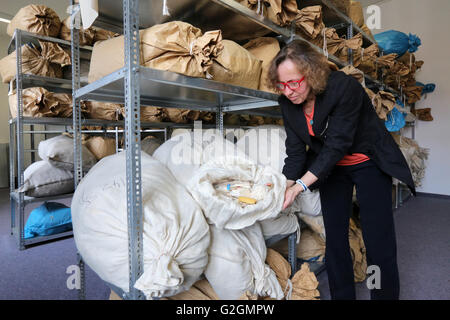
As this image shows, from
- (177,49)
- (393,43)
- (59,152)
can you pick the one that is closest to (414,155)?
(393,43)

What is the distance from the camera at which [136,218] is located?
0.93 metres

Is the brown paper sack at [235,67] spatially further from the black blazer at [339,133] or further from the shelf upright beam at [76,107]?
the shelf upright beam at [76,107]

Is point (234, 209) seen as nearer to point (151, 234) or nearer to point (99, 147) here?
point (151, 234)

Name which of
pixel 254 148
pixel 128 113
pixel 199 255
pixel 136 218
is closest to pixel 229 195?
pixel 199 255

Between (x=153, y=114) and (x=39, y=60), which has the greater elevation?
Result: (x=39, y=60)

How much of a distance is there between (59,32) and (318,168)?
2671 mm

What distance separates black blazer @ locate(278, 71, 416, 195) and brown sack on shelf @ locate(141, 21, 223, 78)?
46 cm

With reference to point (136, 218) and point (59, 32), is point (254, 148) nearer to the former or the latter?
point (136, 218)

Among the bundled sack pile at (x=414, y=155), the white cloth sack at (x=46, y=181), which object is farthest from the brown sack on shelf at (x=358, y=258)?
the white cloth sack at (x=46, y=181)

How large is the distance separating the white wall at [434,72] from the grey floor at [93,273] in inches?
60.8

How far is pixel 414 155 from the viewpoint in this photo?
145 inches

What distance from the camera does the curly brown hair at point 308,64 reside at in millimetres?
1133

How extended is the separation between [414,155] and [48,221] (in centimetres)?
421

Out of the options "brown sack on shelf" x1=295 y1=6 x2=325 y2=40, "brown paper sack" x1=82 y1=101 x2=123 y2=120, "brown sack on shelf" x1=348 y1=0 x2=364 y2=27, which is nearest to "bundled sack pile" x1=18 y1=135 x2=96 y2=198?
"brown paper sack" x1=82 y1=101 x2=123 y2=120
